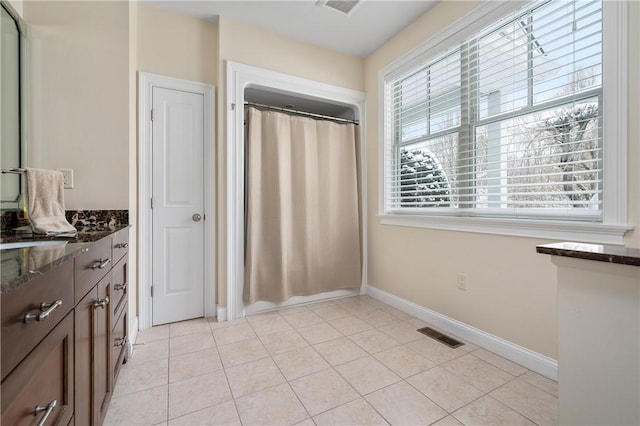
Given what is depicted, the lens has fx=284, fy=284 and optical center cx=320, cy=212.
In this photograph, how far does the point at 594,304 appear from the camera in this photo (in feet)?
3.17

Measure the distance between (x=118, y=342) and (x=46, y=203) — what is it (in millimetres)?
814

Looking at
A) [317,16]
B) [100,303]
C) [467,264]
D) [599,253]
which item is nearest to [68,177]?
[100,303]

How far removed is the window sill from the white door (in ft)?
6.56

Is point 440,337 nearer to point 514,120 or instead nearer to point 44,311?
point 514,120

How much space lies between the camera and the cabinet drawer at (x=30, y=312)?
52 cm

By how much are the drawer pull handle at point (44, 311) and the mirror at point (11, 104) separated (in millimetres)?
1306

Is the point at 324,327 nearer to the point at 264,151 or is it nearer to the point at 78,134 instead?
the point at 264,151

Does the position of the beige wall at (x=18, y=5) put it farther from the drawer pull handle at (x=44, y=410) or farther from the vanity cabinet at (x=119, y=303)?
the drawer pull handle at (x=44, y=410)

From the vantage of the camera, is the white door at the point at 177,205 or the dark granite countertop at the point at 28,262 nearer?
the dark granite countertop at the point at 28,262

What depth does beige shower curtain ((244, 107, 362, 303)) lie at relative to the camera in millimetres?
2654

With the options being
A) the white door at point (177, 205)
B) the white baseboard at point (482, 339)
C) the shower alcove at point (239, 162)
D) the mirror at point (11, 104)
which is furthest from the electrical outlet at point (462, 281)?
the mirror at point (11, 104)

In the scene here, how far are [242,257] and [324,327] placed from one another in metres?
0.95

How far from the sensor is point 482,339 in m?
2.03

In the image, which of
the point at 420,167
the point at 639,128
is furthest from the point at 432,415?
the point at 420,167
